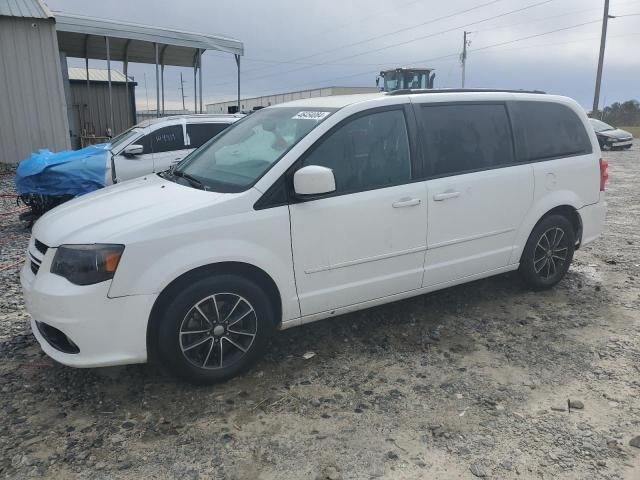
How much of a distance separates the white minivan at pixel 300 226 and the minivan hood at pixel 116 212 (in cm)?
2

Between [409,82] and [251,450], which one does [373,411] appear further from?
[409,82]

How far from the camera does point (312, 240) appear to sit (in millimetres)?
3303

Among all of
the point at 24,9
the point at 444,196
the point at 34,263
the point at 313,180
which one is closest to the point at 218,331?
the point at 313,180

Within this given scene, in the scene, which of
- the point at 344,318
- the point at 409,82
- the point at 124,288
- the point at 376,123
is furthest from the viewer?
the point at 409,82

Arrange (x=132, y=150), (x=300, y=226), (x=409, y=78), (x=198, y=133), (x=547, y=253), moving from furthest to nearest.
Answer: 1. (x=409, y=78)
2. (x=198, y=133)
3. (x=132, y=150)
4. (x=547, y=253)
5. (x=300, y=226)

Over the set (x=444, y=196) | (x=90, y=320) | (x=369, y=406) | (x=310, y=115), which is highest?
(x=310, y=115)

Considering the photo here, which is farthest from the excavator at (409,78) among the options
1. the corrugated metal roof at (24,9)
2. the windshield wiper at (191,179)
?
the windshield wiper at (191,179)

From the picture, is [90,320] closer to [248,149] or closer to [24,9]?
[248,149]

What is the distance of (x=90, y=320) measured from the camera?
2781 mm

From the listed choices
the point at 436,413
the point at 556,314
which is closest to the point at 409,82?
the point at 556,314

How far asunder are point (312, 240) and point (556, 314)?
7.95 ft

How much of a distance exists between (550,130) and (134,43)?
15.4 meters

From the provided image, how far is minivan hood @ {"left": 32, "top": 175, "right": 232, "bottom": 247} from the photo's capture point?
2885mm

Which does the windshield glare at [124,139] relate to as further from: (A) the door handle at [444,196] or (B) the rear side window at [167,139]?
(A) the door handle at [444,196]
